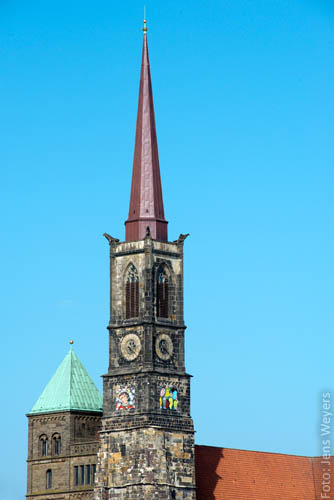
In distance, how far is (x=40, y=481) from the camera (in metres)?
116

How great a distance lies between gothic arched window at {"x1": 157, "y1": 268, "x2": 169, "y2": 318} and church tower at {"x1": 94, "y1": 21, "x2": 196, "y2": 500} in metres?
0.06

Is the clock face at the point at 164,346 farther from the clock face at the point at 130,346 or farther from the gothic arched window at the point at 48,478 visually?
the gothic arched window at the point at 48,478

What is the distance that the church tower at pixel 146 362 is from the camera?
10494cm

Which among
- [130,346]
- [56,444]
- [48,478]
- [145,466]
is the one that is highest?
[130,346]

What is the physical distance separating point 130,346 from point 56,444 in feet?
40.9

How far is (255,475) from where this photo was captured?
114 metres

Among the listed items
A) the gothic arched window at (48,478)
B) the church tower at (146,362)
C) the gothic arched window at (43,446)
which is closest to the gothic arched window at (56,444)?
the gothic arched window at (43,446)

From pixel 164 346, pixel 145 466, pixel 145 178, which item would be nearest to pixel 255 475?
pixel 145 466

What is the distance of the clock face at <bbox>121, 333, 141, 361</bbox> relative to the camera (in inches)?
4208

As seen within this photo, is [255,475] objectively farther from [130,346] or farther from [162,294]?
[162,294]

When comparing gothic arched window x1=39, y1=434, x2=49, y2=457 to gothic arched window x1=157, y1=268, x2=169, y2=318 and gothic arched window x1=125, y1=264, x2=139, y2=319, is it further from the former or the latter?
gothic arched window x1=157, y1=268, x2=169, y2=318

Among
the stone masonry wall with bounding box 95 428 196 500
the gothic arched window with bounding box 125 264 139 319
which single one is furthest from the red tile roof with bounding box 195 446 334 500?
the gothic arched window with bounding box 125 264 139 319

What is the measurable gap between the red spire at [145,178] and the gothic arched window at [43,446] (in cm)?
1642

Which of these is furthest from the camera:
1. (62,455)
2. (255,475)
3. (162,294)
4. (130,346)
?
(62,455)
